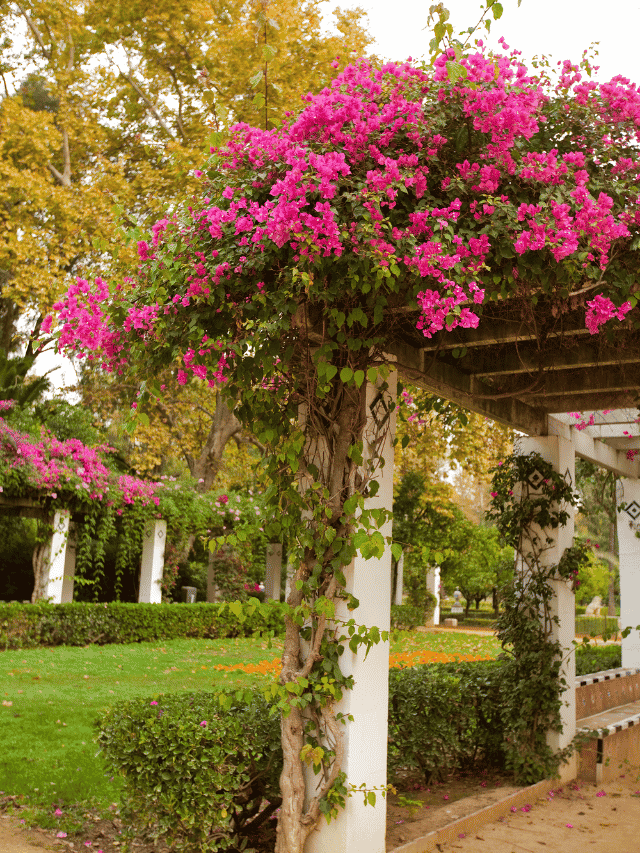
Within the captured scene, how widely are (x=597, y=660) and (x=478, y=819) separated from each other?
553cm

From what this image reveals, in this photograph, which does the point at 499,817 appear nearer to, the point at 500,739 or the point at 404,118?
the point at 500,739

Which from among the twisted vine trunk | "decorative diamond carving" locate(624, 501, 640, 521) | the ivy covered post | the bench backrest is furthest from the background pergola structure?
the ivy covered post

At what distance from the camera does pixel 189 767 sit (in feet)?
11.0

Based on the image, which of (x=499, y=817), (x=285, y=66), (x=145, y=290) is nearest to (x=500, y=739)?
(x=499, y=817)

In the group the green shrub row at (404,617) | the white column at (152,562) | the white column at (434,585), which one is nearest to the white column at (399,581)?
the white column at (434,585)

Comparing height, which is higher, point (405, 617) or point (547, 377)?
point (547, 377)

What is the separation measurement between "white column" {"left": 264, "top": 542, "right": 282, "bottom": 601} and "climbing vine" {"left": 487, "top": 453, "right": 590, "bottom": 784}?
13639mm

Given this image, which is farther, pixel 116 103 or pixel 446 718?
pixel 116 103

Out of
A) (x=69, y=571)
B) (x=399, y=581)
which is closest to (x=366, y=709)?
(x=69, y=571)

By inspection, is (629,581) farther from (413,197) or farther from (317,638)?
(413,197)

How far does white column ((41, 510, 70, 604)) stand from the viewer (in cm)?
1308

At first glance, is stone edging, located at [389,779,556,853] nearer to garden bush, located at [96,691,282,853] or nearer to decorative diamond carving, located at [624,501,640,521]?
garden bush, located at [96,691,282,853]

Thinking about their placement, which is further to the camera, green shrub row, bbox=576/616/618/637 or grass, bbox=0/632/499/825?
green shrub row, bbox=576/616/618/637

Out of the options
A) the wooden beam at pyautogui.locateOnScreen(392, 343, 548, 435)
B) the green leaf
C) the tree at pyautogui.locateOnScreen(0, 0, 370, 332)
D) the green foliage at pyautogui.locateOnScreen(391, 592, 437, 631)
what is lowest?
the green foliage at pyautogui.locateOnScreen(391, 592, 437, 631)
